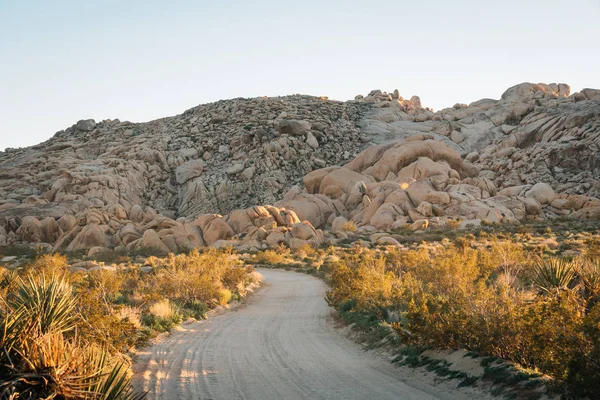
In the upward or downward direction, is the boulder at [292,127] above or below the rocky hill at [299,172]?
above

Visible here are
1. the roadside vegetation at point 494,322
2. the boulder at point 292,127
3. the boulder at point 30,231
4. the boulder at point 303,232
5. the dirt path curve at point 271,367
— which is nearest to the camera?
the roadside vegetation at point 494,322

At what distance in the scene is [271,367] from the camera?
1210cm

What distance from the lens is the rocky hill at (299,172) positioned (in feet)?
187

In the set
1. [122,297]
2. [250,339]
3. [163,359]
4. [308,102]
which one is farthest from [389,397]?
[308,102]

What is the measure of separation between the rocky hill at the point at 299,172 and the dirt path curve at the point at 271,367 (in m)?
31.8

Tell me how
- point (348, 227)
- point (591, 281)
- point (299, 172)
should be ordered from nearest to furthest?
point (591, 281), point (348, 227), point (299, 172)

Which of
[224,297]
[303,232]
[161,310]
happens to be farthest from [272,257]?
[161,310]

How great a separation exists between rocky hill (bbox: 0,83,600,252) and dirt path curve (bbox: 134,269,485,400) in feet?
104

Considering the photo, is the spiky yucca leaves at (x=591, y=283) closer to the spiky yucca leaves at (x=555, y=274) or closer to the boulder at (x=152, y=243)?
the spiky yucca leaves at (x=555, y=274)

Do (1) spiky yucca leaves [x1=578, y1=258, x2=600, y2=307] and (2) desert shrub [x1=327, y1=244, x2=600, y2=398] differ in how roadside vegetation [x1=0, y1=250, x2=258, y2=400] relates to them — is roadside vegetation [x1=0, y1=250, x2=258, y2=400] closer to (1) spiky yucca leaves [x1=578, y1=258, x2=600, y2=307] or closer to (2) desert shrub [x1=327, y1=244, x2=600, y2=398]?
(2) desert shrub [x1=327, y1=244, x2=600, y2=398]

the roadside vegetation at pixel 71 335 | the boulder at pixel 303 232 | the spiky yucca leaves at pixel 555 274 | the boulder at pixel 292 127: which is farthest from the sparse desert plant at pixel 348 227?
the spiky yucca leaves at pixel 555 274

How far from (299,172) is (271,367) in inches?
2769

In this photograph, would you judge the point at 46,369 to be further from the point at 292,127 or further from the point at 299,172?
the point at 292,127

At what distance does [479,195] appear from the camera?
204 feet
